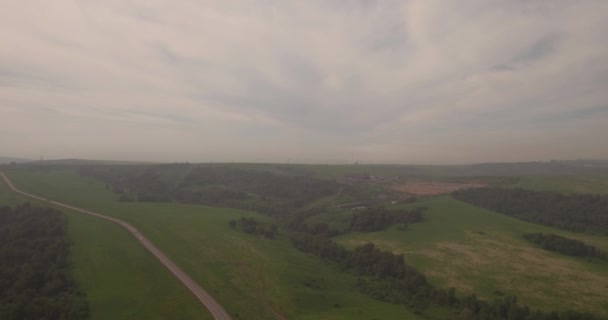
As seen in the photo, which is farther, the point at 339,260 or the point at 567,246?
the point at 339,260

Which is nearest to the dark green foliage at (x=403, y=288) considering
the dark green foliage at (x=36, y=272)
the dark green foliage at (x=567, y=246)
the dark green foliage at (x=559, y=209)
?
the dark green foliage at (x=567, y=246)

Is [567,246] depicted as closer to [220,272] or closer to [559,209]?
[559,209]

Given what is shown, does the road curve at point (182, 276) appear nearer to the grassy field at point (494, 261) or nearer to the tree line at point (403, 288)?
the tree line at point (403, 288)

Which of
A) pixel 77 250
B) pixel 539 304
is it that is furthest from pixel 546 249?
pixel 77 250

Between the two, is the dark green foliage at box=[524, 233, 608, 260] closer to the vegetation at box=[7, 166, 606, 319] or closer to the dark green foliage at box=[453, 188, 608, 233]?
the vegetation at box=[7, 166, 606, 319]

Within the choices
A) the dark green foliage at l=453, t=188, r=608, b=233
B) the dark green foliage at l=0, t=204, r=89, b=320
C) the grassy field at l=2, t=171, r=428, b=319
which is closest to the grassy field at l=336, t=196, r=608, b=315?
the grassy field at l=2, t=171, r=428, b=319

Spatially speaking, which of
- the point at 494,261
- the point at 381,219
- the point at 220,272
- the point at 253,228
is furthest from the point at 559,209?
the point at 220,272
